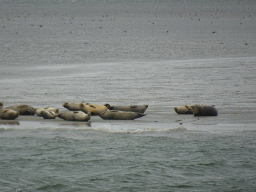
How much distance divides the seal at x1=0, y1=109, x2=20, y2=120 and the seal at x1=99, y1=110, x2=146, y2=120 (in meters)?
2.45

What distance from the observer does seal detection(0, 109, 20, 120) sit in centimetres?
1340

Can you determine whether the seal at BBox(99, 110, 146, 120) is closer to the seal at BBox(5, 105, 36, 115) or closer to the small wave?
the small wave

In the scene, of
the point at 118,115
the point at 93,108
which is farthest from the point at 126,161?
the point at 93,108

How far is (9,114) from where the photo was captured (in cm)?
1342

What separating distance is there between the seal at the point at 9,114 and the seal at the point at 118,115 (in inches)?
96.3

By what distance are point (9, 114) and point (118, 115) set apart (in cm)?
313

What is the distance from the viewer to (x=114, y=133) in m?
11.9

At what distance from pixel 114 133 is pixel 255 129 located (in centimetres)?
361

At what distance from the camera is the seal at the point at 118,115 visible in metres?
13.3

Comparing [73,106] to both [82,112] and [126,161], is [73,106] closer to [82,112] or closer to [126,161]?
[82,112]

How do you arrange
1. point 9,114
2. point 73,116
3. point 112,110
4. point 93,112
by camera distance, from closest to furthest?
point 73,116 → point 9,114 → point 112,110 → point 93,112

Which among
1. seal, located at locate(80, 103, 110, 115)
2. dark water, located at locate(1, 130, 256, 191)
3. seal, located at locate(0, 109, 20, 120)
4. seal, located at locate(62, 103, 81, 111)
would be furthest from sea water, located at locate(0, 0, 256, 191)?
seal, located at locate(62, 103, 81, 111)

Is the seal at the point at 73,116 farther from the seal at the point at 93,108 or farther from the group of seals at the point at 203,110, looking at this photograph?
the group of seals at the point at 203,110

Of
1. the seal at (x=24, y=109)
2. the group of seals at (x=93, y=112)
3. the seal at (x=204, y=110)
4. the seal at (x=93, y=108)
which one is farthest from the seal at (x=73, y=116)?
the seal at (x=204, y=110)
